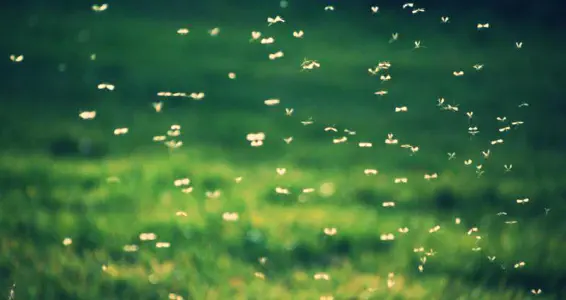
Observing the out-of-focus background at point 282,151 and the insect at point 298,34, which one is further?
the insect at point 298,34

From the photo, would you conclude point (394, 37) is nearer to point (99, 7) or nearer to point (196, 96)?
point (196, 96)

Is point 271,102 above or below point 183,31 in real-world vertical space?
below

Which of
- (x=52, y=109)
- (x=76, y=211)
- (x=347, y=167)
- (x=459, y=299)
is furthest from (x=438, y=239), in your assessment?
(x=52, y=109)

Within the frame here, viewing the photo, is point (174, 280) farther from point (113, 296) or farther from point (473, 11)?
point (473, 11)

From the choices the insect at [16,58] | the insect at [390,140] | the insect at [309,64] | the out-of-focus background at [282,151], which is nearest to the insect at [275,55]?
the out-of-focus background at [282,151]

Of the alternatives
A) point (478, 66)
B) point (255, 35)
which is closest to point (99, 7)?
point (255, 35)

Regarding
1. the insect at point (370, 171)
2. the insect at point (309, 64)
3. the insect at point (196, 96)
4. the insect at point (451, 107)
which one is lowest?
the insect at point (196, 96)

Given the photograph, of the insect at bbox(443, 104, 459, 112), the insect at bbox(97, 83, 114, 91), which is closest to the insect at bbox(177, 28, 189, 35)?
the insect at bbox(97, 83, 114, 91)

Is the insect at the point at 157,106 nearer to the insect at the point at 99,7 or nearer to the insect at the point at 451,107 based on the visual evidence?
the insect at the point at 99,7

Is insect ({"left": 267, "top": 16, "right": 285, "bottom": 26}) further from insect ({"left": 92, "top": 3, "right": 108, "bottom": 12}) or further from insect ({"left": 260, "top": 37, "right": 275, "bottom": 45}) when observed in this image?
insect ({"left": 92, "top": 3, "right": 108, "bottom": 12})
